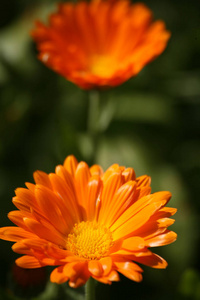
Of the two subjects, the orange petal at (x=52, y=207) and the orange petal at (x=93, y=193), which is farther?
the orange petal at (x=93, y=193)

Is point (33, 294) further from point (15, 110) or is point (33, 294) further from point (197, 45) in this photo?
point (197, 45)

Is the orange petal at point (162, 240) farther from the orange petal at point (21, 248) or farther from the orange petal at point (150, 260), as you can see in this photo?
the orange petal at point (21, 248)

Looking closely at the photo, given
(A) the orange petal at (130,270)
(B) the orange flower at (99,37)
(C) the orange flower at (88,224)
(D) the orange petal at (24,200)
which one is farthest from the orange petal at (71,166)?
(B) the orange flower at (99,37)

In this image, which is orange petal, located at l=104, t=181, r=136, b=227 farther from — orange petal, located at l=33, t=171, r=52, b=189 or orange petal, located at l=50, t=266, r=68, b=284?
orange petal, located at l=50, t=266, r=68, b=284

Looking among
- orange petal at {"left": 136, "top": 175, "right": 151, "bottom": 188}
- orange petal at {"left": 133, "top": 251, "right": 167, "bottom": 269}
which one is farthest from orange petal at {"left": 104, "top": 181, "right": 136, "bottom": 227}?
orange petal at {"left": 133, "top": 251, "right": 167, "bottom": 269}

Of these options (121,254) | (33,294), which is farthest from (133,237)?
(33,294)

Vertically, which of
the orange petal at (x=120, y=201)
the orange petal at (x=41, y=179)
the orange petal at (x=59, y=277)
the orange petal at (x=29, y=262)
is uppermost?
the orange petal at (x=41, y=179)

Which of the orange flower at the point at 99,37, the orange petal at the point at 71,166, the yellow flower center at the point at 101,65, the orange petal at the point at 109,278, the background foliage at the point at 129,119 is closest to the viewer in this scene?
the orange petal at the point at 109,278
